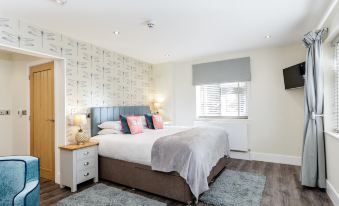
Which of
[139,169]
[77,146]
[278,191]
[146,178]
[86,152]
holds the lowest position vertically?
[278,191]

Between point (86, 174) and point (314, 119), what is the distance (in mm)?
3603

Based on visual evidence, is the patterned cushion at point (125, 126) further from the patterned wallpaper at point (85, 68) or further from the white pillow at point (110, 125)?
the patterned wallpaper at point (85, 68)

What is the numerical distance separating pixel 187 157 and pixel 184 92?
3094 mm

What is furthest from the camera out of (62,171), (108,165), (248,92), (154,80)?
(154,80)

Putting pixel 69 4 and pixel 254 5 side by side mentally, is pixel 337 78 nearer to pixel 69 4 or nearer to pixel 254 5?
pixel 254 5

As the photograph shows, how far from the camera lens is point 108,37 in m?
3.42

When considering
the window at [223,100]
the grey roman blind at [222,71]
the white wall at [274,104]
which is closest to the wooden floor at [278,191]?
the white wall at [274,104]

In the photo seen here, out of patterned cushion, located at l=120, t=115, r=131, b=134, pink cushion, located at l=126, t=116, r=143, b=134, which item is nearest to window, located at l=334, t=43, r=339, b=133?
pink cushion, located at l=126, t=116, r=143, b=134

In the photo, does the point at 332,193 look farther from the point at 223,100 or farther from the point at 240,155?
the point at 223,100

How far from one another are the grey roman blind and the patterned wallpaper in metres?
1.61

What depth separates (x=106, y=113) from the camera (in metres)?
3.90

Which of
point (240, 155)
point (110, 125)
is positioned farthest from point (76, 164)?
point (240, 155)

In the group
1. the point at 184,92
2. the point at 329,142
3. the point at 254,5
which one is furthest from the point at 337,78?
the point at 184,92

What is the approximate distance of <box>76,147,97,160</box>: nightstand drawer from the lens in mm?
2908
